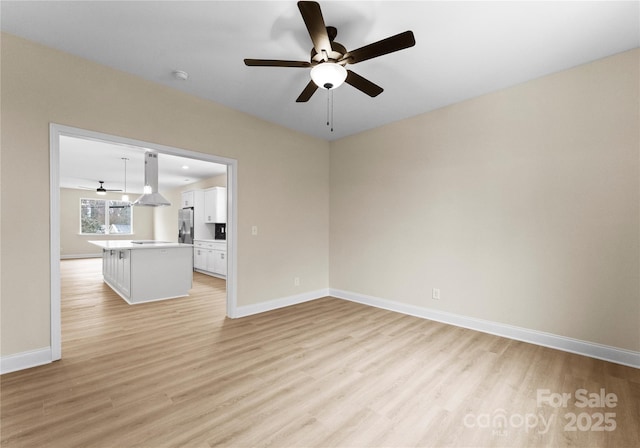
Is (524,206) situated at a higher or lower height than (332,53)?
lower

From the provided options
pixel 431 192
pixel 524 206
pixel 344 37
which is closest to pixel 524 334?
pixel 524 206

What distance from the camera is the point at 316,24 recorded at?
5.79 ft

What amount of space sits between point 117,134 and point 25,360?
2149 millimetres

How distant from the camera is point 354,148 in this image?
→ 477 centimetres

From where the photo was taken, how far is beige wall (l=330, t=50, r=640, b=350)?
259 centimetres

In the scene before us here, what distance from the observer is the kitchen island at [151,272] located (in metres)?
4.61

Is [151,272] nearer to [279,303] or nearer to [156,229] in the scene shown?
[279,303]

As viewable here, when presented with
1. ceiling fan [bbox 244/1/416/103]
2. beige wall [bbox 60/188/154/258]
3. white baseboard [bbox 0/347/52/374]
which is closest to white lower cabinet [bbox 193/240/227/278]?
white baseboard [bbox 0/347/52/374]

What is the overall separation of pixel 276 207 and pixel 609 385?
390 cm

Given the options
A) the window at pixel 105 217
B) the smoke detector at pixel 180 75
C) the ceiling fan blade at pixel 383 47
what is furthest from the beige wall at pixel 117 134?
the window at pixel 105 217

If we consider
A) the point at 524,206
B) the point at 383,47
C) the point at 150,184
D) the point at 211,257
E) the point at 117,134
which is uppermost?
the point at 383,47

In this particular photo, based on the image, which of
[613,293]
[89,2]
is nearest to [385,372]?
[613,293]

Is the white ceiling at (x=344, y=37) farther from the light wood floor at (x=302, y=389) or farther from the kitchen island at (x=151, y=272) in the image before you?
the kitchen island at (x=151, y=272)

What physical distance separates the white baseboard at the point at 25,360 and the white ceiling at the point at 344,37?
104 inches
